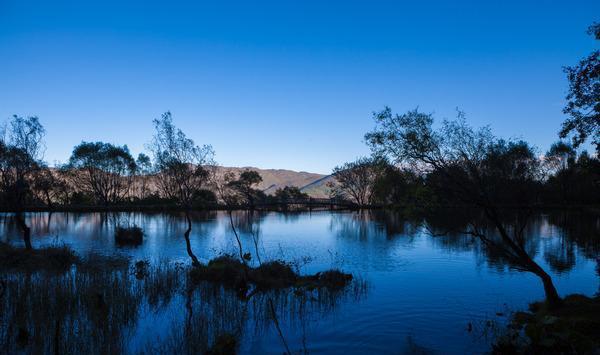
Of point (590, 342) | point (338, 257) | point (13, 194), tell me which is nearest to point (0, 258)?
point (13, 194)

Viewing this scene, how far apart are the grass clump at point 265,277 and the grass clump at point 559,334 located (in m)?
8.98

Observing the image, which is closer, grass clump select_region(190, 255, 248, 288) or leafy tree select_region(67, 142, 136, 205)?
grass clump select_region(190, 255, 248, 288)

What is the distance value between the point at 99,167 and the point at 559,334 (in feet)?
345

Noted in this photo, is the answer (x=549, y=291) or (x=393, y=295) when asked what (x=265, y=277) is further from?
(x=549, y=291)

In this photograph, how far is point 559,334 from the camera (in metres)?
10.1

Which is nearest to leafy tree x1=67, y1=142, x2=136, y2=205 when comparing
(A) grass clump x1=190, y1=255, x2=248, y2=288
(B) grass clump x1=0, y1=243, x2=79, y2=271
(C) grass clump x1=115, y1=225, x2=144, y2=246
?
Result: (C) grass clump x1=115, y1=225, x2=144, y2=246

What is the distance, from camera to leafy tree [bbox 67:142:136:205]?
95.9 meters

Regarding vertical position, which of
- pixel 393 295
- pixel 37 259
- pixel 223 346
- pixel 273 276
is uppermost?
pixel 37 259

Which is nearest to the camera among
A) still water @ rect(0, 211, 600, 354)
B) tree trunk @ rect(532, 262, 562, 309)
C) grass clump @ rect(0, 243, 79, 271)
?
still water @ rect(0, 211, 600, 354)

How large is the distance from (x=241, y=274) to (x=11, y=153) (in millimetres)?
20030

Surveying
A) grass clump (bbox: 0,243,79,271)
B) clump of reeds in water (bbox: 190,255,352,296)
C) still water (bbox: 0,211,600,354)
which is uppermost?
grass clump (bbox: 0,243,79,271)

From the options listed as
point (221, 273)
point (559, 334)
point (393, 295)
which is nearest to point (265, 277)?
point (221, 273)

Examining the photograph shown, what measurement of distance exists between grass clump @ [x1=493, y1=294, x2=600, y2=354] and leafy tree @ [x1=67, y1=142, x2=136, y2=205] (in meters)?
97.5

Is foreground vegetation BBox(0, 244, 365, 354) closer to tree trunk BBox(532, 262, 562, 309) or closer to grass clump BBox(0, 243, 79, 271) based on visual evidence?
grass clump BBox(0, 243, 79, 271)
